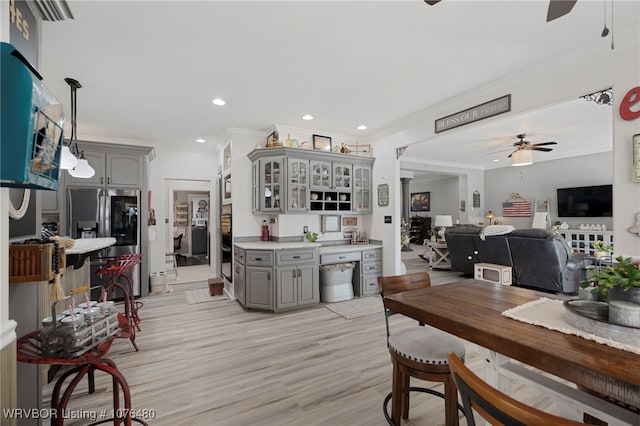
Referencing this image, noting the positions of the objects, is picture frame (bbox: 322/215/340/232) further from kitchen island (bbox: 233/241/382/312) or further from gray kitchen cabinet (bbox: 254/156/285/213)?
gray kitchen cabinet (bbox: 254/156/285/213)

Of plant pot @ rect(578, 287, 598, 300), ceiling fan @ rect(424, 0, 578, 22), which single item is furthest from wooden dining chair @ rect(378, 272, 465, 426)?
ceiling fan @ rect(424, 0, 578, 22)

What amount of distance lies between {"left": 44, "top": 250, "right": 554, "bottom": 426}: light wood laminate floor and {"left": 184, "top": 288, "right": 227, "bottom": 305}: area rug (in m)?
0.75

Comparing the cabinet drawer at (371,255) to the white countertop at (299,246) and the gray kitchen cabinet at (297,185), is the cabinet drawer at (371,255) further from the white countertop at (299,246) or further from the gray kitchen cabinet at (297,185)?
the gray kitchen cabinet at (297,185)

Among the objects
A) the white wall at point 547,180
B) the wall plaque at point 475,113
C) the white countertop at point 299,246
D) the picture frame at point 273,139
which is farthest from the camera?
the white wall at point 547,180

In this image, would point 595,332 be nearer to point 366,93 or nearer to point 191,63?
point 366,93

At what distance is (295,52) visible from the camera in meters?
2.50

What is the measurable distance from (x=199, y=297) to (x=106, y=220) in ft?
6.21

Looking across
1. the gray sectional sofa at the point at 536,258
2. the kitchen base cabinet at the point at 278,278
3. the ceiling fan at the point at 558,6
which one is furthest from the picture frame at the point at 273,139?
the gray sectional sofa at the point at 536,258

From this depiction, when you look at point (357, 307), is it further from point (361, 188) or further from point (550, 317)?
point (550, 317)

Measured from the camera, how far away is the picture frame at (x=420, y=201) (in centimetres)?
1100

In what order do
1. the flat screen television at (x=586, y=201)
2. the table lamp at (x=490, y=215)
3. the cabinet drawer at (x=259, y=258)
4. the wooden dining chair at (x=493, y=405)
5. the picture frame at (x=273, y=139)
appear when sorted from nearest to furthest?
the wooden dining chair at (x=493, y=405) < the cabinet drawer at (x=259, y=258) < the picture frame at (x=273, y=139) < the flat screen television at (x=586, y=201) < the table lamp at (x=490, y=215)

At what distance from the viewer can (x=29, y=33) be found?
1.60m

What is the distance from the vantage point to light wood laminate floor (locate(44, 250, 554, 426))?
1941 millimetres

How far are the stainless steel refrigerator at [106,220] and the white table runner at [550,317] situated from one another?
16.6 ft
